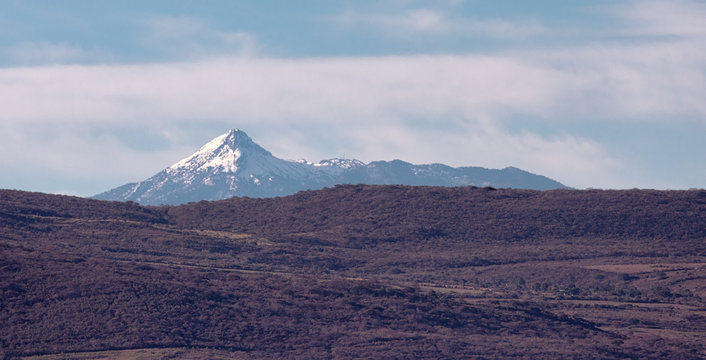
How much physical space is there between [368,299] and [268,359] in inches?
1252

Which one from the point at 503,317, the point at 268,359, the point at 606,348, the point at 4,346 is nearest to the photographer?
the point at 4,346

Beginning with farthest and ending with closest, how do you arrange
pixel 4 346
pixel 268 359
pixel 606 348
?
pixel 606 348, pixel 268 359, pixel 4 346

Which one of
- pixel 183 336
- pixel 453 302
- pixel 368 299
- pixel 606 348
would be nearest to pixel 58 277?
pixel 183 336

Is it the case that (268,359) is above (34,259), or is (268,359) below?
below

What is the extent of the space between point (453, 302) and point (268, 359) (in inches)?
1722

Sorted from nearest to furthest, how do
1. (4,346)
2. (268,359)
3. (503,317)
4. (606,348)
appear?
(4,346) → (268,359) → (606,348) → (503,317)

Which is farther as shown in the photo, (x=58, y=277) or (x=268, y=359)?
(x=58, y=277)

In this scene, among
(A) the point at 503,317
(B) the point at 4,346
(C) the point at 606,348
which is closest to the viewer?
(B) the point at 4,346

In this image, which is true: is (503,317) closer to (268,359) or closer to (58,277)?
(268,359)

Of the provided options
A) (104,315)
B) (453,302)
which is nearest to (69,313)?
(104,315)

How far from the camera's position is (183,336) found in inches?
6678

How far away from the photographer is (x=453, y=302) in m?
200

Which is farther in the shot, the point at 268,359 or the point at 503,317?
the point at 503,317

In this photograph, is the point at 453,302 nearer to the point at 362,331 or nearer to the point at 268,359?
the point at 362,331
